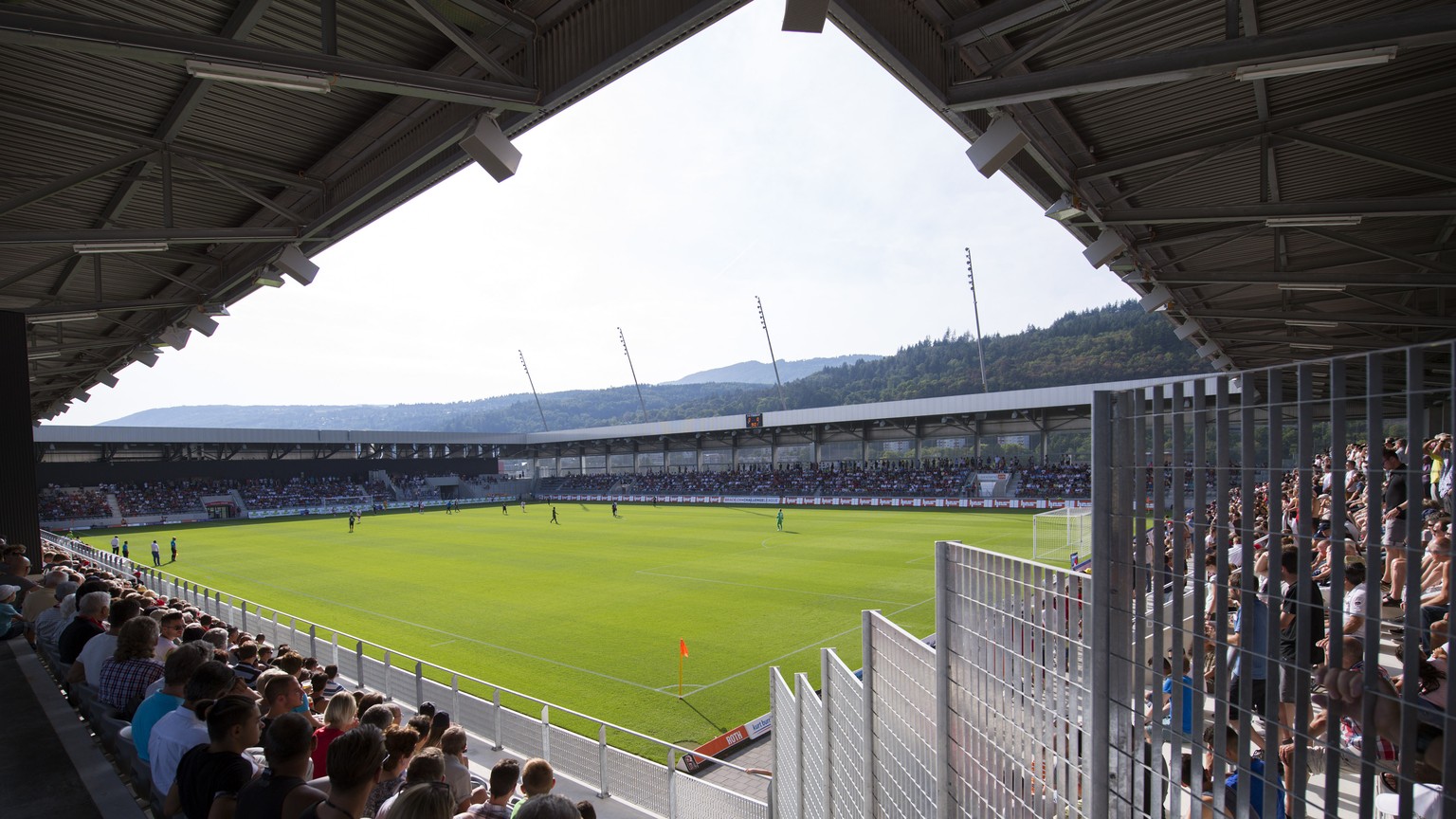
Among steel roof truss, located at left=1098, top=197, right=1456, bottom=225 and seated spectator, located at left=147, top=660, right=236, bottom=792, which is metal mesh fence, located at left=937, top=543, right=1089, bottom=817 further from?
steel roof truss, located at left=1098, top=197, right=1456, bottom=225

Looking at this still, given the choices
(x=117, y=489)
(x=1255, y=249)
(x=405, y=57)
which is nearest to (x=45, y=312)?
(x=405, y=57)

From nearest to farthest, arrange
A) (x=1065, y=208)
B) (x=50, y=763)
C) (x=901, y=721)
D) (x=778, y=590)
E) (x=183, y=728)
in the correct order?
1. (x=901, y=721)
2. (x=183, y=728)
3. (x=50, y=763)
4. (x=1065, y=208)
5. (x=778, y=590)

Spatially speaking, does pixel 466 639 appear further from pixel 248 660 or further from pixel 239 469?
pixel 239 469

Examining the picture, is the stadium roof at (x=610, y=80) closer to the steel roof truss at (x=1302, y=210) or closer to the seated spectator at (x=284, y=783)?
the steel roof truss at (x=1302, y=210)

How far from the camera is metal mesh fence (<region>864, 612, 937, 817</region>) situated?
12.3 feet

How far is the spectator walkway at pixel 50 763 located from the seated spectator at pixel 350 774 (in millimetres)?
2533

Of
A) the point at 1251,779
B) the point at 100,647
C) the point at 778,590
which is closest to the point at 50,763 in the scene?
the point at 100,647

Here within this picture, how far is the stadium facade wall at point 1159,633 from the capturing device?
6.01 feet

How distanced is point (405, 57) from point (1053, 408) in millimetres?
55583

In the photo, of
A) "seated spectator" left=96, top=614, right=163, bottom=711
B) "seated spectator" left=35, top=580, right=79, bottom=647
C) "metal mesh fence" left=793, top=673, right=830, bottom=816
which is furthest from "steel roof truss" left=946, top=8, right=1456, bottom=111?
"seated spectator" left=35, top=580, right=79, bottom=647

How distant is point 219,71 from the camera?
5773 mm

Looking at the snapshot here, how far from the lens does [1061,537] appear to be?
25.5 meters

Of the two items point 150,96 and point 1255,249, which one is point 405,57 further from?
point 1255,249

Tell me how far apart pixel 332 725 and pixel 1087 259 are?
36.9ft
